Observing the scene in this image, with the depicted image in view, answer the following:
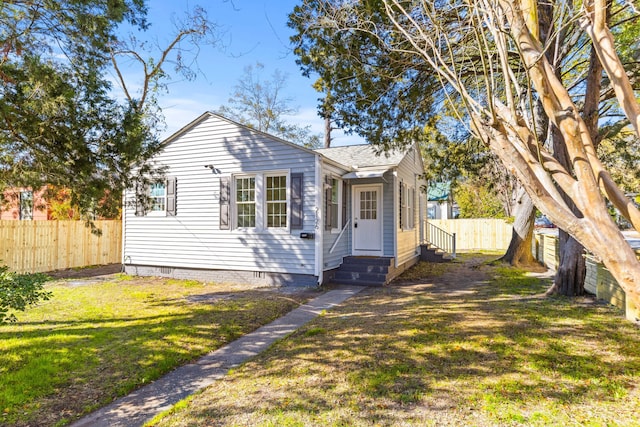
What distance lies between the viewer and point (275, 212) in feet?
31.2

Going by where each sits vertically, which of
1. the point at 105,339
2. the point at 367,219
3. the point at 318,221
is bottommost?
the point at 105,339

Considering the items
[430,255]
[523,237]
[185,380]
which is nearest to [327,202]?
[185,380]

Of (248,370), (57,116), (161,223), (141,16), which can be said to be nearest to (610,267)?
(248,370)

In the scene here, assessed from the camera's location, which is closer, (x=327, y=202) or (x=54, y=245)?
(x=327, y=202)

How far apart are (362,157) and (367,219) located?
2.25 metres

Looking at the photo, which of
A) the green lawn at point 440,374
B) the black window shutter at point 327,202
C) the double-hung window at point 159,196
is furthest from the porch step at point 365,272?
the double-hung window at point 159,196

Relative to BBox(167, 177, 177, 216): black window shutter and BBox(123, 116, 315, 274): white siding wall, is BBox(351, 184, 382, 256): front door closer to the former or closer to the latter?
BBox(123, 116, 315, 274): white siding wall

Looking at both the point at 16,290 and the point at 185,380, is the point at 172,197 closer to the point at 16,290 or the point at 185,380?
the point at 16,290

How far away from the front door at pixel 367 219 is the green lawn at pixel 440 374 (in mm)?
4407

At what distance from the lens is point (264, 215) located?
31.3ft

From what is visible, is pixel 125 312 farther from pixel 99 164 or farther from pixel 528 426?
pixel 528 426

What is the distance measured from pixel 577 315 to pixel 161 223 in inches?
417

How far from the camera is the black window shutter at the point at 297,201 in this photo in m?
9.08

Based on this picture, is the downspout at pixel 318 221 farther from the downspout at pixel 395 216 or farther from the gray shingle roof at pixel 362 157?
the downspout at pixel 395 216
